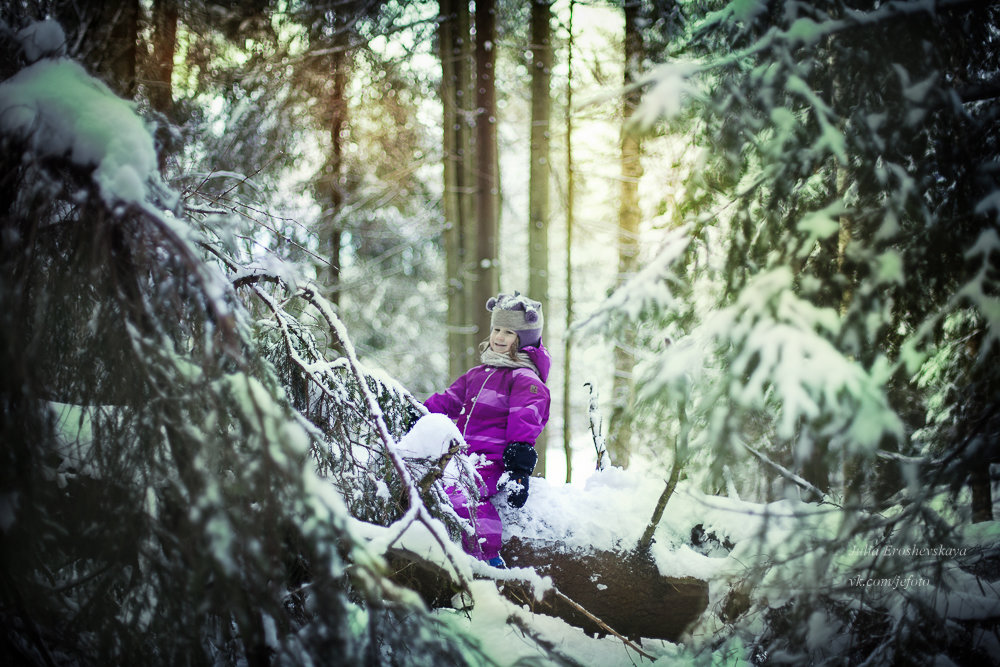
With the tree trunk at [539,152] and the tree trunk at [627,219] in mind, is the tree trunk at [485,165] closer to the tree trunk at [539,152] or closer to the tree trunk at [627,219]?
the tree trunk at [539,152]

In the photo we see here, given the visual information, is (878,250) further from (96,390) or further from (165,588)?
(96,390)

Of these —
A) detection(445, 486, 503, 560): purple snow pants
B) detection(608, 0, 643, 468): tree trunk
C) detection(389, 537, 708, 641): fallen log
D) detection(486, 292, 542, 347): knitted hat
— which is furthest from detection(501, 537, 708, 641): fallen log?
detection(608, 0, 643, 468): tree trunk

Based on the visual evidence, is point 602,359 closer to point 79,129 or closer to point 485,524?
point 485,524

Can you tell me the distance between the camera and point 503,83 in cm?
845

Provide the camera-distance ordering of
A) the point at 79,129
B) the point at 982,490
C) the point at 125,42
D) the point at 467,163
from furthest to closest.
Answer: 1. the point at 467,163
2. the point at 125,42
3. the point at 982,490
4. the point at 79,129

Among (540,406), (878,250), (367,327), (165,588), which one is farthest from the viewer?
(367,327)

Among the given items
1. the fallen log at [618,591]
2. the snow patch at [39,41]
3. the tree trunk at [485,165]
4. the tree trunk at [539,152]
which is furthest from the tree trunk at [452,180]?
the snow patch at [39,41]

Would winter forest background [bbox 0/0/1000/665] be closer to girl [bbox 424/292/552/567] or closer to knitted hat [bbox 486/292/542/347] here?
girl [bbox 424/292/552/567]

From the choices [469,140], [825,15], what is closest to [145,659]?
[825,15]

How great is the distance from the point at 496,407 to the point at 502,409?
5cm

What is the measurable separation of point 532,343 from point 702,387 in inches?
72.7

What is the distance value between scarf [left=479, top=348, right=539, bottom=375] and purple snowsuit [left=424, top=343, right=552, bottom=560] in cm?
3

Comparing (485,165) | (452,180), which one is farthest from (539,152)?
(452,180)

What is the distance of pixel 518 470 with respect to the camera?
3.13 metres
